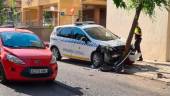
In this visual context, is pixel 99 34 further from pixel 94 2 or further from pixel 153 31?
pixel 94 2

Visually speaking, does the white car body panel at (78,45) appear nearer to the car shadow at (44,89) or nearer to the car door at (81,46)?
the car door at (81,46)

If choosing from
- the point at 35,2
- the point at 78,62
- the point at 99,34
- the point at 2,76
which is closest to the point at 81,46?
the point at 99,34

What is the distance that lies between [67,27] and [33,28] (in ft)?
57.8

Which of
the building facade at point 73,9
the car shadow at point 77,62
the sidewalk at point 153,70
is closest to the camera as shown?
the sidewalk at point 153,70

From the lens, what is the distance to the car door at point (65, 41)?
19.7 meters

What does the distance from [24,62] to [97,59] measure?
20.1 ft

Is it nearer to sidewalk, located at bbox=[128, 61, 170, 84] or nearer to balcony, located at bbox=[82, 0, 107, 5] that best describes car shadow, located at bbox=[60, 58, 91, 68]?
sidewalk, located at bbox=[128, 61, 170, 84]

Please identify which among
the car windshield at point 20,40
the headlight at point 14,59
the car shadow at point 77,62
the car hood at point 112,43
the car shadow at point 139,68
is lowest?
the car shadow at point 77,62

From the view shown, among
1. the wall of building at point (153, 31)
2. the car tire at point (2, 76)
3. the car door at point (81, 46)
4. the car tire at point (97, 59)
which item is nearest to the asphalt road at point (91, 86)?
the car tire at point (2, 76)

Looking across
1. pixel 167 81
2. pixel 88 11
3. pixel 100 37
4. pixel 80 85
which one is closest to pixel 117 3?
pixel 100 37

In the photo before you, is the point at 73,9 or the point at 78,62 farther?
the point at 73,9

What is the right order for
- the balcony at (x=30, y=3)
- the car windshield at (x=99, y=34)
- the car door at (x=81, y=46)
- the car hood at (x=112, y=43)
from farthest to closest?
the balcony at (x=30, y=3), the car windshield at (x=99, y=34), the car door at (x=81, y=46), the car hood at (x=112, y=43)

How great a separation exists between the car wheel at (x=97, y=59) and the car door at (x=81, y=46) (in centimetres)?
27

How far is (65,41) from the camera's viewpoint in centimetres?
1995
